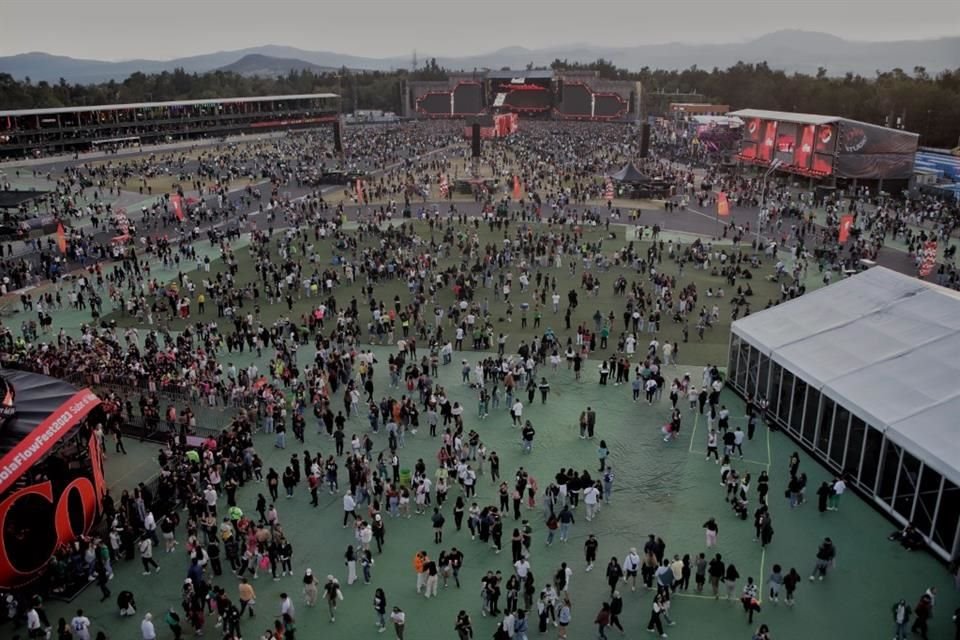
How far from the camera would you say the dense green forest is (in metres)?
88.4

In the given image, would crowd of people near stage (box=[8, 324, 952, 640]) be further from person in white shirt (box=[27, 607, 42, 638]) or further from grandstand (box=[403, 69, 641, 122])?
grandstand (box=[403, 69, 641, 122])

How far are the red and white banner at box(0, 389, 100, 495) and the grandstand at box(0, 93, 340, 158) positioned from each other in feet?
257

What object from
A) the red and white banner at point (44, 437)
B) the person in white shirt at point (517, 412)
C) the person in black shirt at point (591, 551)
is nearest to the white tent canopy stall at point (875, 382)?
the person in black shirt at point (591, 551)

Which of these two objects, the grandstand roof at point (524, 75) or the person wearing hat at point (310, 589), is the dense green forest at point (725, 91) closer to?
the grandstand roof at point (524, 75)

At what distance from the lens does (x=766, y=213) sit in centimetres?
4944

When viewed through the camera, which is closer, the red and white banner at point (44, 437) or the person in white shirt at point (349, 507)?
the red and white banner at point (44, 437)

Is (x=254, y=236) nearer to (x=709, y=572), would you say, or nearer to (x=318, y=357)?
(x=318, y=357)

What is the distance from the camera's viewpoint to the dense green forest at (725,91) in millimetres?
88375

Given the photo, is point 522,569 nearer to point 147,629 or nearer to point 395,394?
point 147,629

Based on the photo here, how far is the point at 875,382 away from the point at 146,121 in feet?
334

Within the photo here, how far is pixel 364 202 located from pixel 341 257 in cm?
1787

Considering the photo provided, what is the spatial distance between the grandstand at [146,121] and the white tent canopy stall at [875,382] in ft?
277

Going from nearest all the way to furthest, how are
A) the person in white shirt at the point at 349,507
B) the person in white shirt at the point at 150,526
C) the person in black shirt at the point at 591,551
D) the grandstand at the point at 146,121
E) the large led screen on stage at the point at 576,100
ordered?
1. the person in black shirt at the point at 591,551
2. the person in white shirt at the point at 150,526
3. the person in white shirt at the point at 349,507
4. the grandstand at the point at 146,121
5. the large led screen on stage at the point at 576,100

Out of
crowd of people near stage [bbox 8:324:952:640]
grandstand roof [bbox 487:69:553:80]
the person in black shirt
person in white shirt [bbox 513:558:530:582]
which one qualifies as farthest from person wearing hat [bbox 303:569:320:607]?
grandstand roof [bbox 487:69:553:80]
